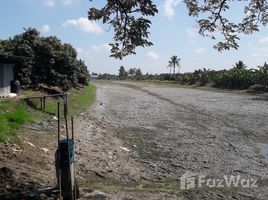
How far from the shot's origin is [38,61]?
30484 mm

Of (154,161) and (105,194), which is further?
(154,161)

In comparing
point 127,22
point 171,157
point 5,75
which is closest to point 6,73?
point 5,75

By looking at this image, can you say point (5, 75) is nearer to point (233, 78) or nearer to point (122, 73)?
point (233, 78)

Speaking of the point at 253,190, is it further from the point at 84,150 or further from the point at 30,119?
the point at 30,119

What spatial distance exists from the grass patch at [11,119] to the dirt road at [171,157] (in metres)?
1.88

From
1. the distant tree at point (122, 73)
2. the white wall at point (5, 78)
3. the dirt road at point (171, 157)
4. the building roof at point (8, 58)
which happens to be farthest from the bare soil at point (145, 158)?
the distant tree at point (122, 73)

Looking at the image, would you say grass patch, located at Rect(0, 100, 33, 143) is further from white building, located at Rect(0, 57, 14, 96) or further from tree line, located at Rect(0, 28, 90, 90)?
tree line, located at Rect(0, 28, 90, 90)

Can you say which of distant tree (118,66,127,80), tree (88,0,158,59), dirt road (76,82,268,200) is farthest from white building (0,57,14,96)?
distant tree (118,66,127,80)

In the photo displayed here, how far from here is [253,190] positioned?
10352 millimetres

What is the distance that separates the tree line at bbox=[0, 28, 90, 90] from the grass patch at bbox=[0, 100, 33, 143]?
9073 millimetres

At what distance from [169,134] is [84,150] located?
5.88 metres

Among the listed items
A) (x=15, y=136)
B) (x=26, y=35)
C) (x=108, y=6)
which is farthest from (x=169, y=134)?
(x=26, y=35)

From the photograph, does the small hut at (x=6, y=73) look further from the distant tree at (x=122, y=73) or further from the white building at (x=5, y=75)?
the distant tree at (x=122, y=73)

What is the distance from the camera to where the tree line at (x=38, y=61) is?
2844 cm
